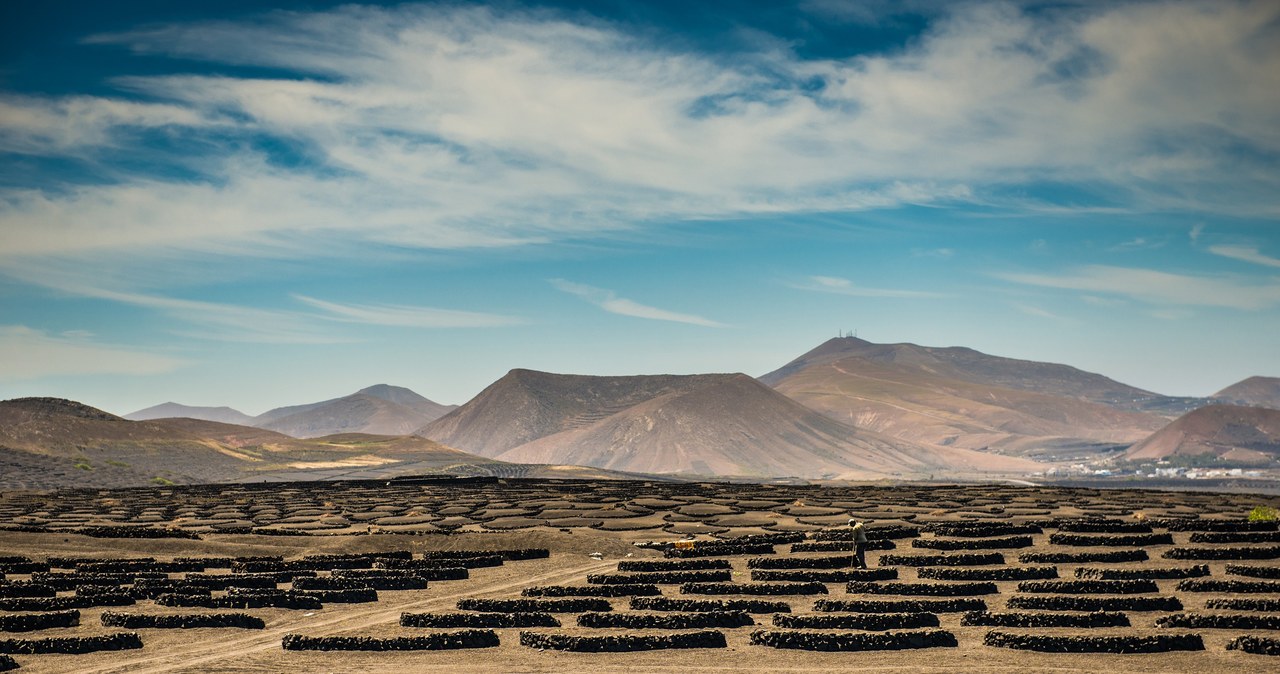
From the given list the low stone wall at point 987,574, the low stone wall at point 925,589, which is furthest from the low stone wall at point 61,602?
the low stone wall at point 987,574

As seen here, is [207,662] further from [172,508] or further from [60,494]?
[60,494]

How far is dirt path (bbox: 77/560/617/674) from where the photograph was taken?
2755 cm

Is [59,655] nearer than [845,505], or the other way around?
[59,655]

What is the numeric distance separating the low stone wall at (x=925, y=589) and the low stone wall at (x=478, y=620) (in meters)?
10.7

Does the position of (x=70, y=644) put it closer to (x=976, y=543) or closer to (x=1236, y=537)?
(x=976, y=543)

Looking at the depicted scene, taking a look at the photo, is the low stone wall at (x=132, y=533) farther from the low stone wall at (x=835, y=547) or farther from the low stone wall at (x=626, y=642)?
the low stone wall at (x=626, y=642)

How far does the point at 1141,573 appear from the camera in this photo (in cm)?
3800

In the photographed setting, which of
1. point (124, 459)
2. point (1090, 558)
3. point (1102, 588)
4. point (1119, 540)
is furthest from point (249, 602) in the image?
point (124, 459)

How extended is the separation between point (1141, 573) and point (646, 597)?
17433 millimetres

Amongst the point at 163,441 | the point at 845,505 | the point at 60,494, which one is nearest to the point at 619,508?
the point at 845,505

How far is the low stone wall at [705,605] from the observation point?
33094mm

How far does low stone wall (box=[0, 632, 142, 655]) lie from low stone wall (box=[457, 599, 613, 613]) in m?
9.83

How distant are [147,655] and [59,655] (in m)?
2.22

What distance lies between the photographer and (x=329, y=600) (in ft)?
124
